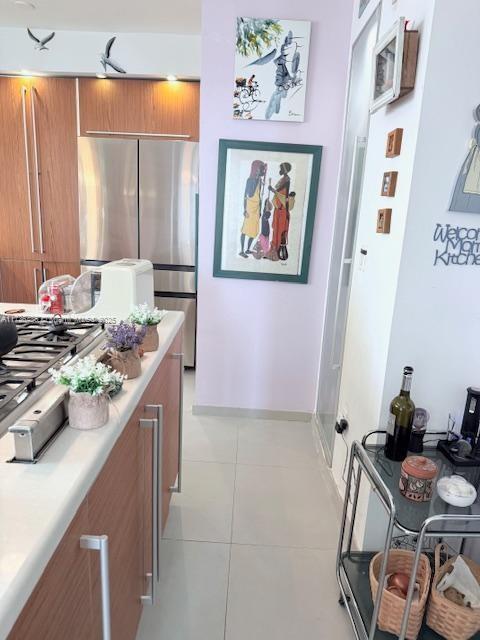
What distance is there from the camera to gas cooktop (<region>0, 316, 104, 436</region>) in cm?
95

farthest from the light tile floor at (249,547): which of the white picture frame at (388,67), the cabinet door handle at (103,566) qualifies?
the white picture frame at (388,67)

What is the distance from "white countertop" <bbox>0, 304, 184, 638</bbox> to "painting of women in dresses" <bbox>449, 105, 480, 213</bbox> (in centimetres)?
127

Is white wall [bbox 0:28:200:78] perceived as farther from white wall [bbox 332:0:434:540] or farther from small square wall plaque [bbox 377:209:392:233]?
small square wall plaque [bbox 377:209:392:233]

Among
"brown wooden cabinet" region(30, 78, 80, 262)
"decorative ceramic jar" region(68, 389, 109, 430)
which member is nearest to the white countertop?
"decorative ceramic jar" region(68, 389, 109, 430)

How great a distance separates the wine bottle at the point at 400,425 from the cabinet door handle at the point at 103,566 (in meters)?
1.02

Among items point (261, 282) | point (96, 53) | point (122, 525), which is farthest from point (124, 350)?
point (96, 53)

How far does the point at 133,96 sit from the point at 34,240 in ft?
5.01

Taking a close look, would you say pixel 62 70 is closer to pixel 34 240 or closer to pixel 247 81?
pixel 34 240

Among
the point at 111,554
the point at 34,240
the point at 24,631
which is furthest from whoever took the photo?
the point at 34,240

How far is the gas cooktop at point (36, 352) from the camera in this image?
95 cm

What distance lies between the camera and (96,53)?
3.68 metres

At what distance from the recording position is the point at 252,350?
3066 millimetres

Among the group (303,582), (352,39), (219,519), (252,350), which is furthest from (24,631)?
(352,39)

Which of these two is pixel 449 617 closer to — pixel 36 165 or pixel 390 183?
pixel 390 183
